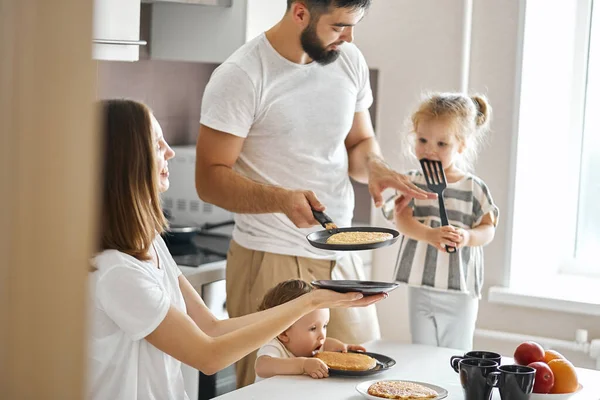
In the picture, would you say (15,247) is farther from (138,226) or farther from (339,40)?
(339,40)

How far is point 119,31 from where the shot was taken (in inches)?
92.3

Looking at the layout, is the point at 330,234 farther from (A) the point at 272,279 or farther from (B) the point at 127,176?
(B) the point at 127,176

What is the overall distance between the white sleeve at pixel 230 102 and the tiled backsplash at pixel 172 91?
2.73 ft

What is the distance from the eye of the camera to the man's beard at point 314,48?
7.66 ft

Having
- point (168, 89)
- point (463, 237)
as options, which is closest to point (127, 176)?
point (463, 237)

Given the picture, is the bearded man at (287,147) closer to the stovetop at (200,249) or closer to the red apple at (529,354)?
the stovetop at (200,249)

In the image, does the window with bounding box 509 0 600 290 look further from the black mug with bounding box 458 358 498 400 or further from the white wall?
the black mug with bounding box 458 358 498 400

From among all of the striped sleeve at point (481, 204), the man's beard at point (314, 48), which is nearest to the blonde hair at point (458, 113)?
the striped sleeve at point (481, 204)

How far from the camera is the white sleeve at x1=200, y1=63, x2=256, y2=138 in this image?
2271mm

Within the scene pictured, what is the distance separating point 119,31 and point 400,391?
51.3 inches

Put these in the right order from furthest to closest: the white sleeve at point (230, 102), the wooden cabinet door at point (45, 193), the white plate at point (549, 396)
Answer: the white sleeve at point (230, 102) → the white plate at point (549, 396) → the wooden cabinet door at point (45, 193)

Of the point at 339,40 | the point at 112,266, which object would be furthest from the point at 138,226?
the point at 339,40

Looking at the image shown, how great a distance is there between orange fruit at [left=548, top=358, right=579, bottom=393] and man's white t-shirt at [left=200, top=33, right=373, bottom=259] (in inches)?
33.7

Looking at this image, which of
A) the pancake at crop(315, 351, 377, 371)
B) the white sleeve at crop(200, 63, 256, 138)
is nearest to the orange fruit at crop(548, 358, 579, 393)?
the pancake at crop(315, 351, 377, 371)
